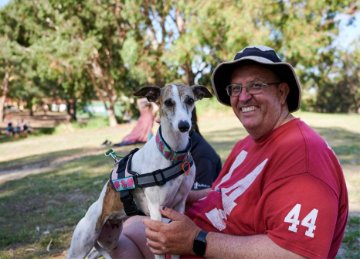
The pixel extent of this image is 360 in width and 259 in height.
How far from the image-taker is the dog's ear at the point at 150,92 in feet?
11.9

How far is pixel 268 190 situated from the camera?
2.06 meters

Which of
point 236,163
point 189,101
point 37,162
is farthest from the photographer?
point 37,162

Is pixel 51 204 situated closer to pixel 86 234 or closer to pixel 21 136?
pixel 86 234

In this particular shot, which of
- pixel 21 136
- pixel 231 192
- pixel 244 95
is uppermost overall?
pixel 244 95

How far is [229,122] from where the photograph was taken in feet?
79.2

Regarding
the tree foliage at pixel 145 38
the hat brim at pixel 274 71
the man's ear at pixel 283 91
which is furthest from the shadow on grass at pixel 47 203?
the tree foliage at pixel 145 38

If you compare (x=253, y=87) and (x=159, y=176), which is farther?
(x=159, y=176)

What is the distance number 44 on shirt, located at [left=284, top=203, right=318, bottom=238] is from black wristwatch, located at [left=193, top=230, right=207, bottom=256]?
1.81 ft

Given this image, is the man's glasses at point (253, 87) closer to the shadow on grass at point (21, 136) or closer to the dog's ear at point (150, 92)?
the dog's ear at point (150, 92)

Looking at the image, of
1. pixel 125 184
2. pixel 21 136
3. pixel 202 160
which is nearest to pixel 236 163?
pixel 125 184

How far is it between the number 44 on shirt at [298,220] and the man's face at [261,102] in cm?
66

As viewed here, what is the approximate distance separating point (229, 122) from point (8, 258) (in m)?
20.2

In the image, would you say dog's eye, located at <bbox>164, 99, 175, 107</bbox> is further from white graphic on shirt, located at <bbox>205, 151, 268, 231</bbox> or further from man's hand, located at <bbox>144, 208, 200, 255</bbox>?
man's hand, located at <bbox>144, 208, 200, 255</bbox>

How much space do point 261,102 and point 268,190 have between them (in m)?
0.57
